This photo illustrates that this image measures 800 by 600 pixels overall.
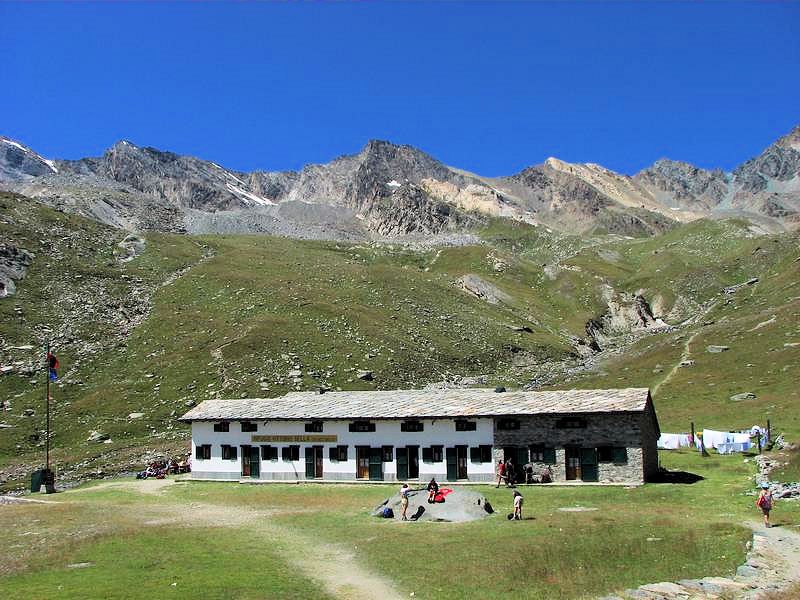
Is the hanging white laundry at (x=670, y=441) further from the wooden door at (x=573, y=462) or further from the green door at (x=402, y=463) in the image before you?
the green door at (x=402, y=463)

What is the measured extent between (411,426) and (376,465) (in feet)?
13.9

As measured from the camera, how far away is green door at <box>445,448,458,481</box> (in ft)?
184

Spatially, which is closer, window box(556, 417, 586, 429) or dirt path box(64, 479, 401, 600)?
dirt path box(64, 479, 401, 600)

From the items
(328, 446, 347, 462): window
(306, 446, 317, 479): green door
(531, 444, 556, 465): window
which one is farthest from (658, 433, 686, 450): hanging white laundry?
(306, 446, 317, 479): green door

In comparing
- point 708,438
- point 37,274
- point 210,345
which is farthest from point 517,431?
point 37,274

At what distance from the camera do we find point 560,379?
105375 millimetres

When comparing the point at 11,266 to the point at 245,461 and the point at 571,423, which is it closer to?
the point at 245,461

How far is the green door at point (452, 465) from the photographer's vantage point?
184 feet

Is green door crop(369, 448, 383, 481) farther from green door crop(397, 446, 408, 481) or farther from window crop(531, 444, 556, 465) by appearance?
window crop(531, 444, 556, 465)

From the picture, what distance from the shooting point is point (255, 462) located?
206 feet

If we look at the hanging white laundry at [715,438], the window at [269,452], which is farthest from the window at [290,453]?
the hanging white laundry at [715,438]

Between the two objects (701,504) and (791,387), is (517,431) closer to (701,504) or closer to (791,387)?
(701,504)

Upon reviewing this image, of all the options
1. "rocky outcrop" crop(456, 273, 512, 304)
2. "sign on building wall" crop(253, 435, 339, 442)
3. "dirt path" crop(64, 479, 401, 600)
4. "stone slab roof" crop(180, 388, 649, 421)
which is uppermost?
"rocky outcrop" crop(456, 273, 512, 304)

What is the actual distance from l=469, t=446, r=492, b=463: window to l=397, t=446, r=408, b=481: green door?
5151mm
